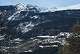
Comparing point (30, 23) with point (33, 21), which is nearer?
point (30, 23)

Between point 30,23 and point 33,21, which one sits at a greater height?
point 33,21

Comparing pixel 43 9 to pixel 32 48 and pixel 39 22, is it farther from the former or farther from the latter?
pixel 32 48

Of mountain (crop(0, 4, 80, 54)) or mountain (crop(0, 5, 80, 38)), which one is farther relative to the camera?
mountain (crop(0, 5, 80, 38))

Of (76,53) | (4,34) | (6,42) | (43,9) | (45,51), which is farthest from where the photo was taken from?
(43,9)

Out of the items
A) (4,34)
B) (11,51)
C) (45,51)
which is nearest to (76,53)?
(45,51)

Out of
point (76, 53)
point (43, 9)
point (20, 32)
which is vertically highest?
point (76, 53)

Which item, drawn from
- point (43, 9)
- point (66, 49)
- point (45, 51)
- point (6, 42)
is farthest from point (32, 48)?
point (66, 49)

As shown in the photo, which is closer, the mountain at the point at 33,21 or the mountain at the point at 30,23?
the mountain at the point at 30,23

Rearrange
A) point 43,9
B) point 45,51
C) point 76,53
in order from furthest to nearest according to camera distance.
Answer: point 43,9
point 45,51
point 76,53

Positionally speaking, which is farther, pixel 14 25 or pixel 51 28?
pixel 14 25

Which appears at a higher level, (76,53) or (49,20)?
(76,53)
